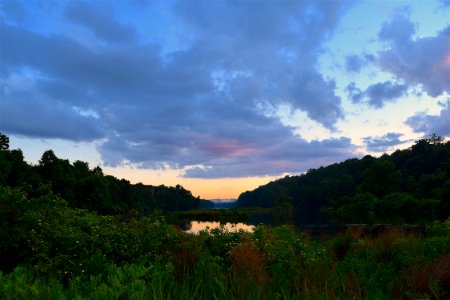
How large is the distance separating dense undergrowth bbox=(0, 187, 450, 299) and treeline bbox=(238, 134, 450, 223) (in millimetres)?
52540

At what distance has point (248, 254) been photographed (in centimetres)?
763

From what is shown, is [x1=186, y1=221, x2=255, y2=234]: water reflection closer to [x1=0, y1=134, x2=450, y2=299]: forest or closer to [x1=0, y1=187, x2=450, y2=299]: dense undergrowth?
[x1=0, y1=134, x2=450, y2=299]: forest

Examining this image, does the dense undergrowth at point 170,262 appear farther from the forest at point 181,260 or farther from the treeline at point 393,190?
the treeline at point 393,190

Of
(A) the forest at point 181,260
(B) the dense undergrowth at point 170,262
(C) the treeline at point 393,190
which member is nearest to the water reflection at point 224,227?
(A) the forest at point 181,260

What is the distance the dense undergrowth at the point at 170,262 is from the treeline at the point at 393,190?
5254 cm

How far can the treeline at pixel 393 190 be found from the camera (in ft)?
263

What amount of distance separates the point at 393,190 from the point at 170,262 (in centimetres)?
12270

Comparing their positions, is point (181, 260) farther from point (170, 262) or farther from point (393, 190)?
point (393, 190)

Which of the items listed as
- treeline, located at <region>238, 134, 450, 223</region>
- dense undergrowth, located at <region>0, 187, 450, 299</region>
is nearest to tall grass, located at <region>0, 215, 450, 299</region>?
dense undergrowth, located at <region>0, 187, 450, 299</region>

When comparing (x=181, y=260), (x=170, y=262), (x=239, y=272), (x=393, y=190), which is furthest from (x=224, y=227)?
(x=393, y=190)

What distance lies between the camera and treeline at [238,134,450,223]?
80244 millimetres

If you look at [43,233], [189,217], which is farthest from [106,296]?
[189,217]

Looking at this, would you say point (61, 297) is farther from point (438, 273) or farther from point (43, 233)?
point (43, 233)

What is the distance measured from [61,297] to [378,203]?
4168 inches
